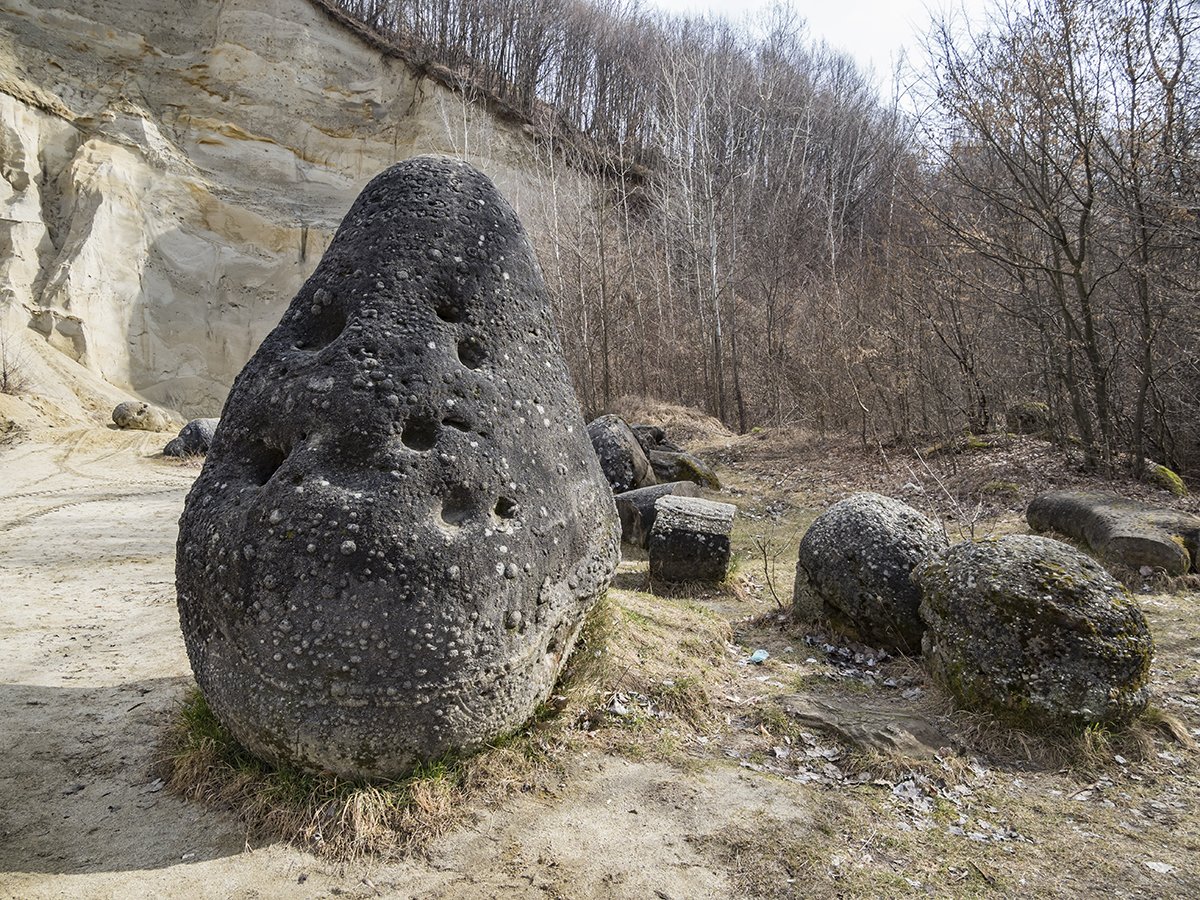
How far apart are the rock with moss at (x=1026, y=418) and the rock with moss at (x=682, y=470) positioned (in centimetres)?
549

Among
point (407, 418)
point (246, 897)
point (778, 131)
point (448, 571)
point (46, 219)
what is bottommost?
point (246, 897)

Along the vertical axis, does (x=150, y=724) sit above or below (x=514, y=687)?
below

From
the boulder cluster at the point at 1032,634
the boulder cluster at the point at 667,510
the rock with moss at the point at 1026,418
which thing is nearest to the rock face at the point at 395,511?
the boulder cluster at the point at 1032,634

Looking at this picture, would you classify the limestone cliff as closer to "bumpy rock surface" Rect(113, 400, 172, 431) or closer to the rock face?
"bumpy rock surface" Rect(113, 400, 172, 431)

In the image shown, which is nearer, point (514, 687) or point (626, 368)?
point (514, 687)

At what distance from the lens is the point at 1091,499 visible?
709cm

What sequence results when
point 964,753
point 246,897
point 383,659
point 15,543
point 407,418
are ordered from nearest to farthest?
point 246,897
point 383,659
point 407,418
point 964,753
point 15,543

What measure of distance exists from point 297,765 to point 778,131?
97.1 ft

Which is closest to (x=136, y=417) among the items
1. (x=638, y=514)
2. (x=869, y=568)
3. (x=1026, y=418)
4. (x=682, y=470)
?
(x=682, y=470)

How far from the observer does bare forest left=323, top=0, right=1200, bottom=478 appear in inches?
346

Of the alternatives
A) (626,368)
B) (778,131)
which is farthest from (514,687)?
(778,131)

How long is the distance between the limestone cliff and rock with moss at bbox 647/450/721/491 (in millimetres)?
12576

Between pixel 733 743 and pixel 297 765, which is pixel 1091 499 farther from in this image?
pixel 297 765

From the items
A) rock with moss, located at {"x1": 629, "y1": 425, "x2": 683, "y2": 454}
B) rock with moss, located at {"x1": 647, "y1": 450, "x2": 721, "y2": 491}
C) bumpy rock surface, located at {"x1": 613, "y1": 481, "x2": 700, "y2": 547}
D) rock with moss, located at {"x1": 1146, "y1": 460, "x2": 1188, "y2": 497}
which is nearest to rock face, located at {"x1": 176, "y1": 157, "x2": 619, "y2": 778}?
bumpy rock surface, located at {"x1": 613, "y1": 481, "x2": 700, "y2": 547}
